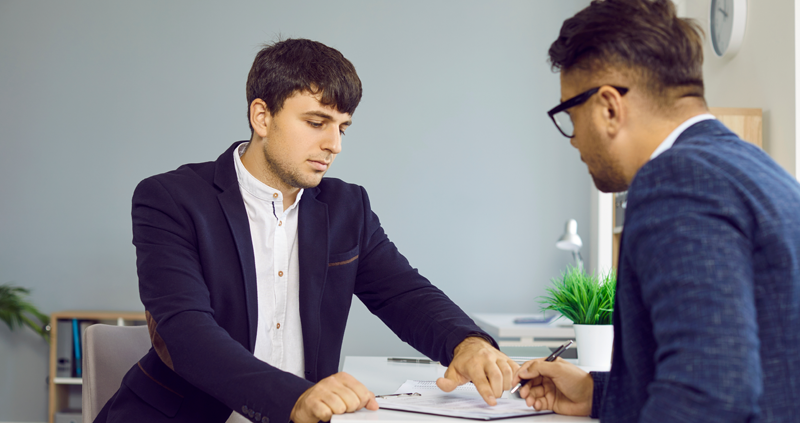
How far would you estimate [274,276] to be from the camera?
1481mm

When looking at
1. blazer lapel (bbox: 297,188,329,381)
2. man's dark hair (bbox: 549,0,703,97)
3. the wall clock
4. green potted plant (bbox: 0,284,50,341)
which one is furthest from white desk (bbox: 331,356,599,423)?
green potted plant (bbox: 0,284,50,341)

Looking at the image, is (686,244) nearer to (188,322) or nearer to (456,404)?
(456,404)

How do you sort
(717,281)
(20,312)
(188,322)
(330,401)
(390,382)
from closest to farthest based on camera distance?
(717,281), (330,401), (188,322), (390,382), (20,312)

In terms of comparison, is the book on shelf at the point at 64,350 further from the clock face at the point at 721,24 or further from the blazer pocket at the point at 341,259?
the clock face at the point at 721,24

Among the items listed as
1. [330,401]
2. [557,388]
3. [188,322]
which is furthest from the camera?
[188,322]

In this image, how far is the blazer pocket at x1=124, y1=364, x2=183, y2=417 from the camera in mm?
1307

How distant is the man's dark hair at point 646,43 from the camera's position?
0.82 m

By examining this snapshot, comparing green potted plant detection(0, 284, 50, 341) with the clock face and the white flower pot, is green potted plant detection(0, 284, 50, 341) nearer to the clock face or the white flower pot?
the white flower pot

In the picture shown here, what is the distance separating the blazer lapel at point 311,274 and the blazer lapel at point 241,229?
0.12 meters

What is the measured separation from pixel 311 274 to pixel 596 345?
0.70 metres

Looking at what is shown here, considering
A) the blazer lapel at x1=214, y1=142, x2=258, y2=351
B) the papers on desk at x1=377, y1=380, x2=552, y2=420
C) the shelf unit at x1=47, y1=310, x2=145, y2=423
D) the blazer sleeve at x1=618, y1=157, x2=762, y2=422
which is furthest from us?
the shelf unit at x1=47, y1=310, x2=145, y2=423

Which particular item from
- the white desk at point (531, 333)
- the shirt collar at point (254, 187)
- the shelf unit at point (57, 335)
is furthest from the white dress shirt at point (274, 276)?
the shelf unit at point (57, 335)

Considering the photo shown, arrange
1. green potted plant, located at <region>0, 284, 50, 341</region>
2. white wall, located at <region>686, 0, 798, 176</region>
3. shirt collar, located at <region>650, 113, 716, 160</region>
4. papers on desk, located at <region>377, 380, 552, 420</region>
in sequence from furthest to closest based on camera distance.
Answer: green potted plant, located at <region>0, 284, 50, 341</region> → white wall, located at <region>686, 0, 798, 176</region> → papers on desk, located at <region>377, 380, 552, 420</region> → shirt collar, located at <region>650, 113, 716, 160</region>

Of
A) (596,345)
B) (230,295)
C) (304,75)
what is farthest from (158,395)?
(596,345)
